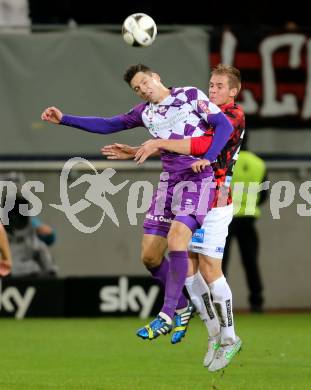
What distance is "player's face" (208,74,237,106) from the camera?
Answer: 1007 cm

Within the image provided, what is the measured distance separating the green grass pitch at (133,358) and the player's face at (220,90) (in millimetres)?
2184

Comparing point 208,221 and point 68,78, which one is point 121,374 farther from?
point 68,78

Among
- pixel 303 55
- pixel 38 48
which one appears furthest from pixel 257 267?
pixel 38 48

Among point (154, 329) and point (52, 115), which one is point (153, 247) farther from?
point (52, 115)

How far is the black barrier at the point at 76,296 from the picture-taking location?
1527 cm

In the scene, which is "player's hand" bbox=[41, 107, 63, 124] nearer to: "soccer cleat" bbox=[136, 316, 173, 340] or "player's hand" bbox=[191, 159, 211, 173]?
"player's hand" bbox=[191, 159, 211, 173]

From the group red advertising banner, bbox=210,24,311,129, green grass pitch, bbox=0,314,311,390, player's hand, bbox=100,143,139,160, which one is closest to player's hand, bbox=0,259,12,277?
green grass pitch, bbox=0,314,311,390

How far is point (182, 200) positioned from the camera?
977 cm

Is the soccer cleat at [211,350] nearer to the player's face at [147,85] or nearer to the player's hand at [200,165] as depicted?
the player's hand at [200,165]

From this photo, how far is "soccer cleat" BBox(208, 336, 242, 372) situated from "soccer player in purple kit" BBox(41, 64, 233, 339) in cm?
44

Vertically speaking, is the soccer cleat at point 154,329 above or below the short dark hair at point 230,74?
below

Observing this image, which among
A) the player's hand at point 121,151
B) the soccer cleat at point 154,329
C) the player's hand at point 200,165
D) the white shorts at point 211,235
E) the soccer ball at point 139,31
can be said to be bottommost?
the soccer cleat at point 154,329

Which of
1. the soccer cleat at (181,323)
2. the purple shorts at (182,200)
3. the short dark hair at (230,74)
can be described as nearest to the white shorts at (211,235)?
the purple shorts at (182,200)

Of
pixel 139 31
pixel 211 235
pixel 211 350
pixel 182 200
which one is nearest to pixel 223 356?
pixel 211 350
